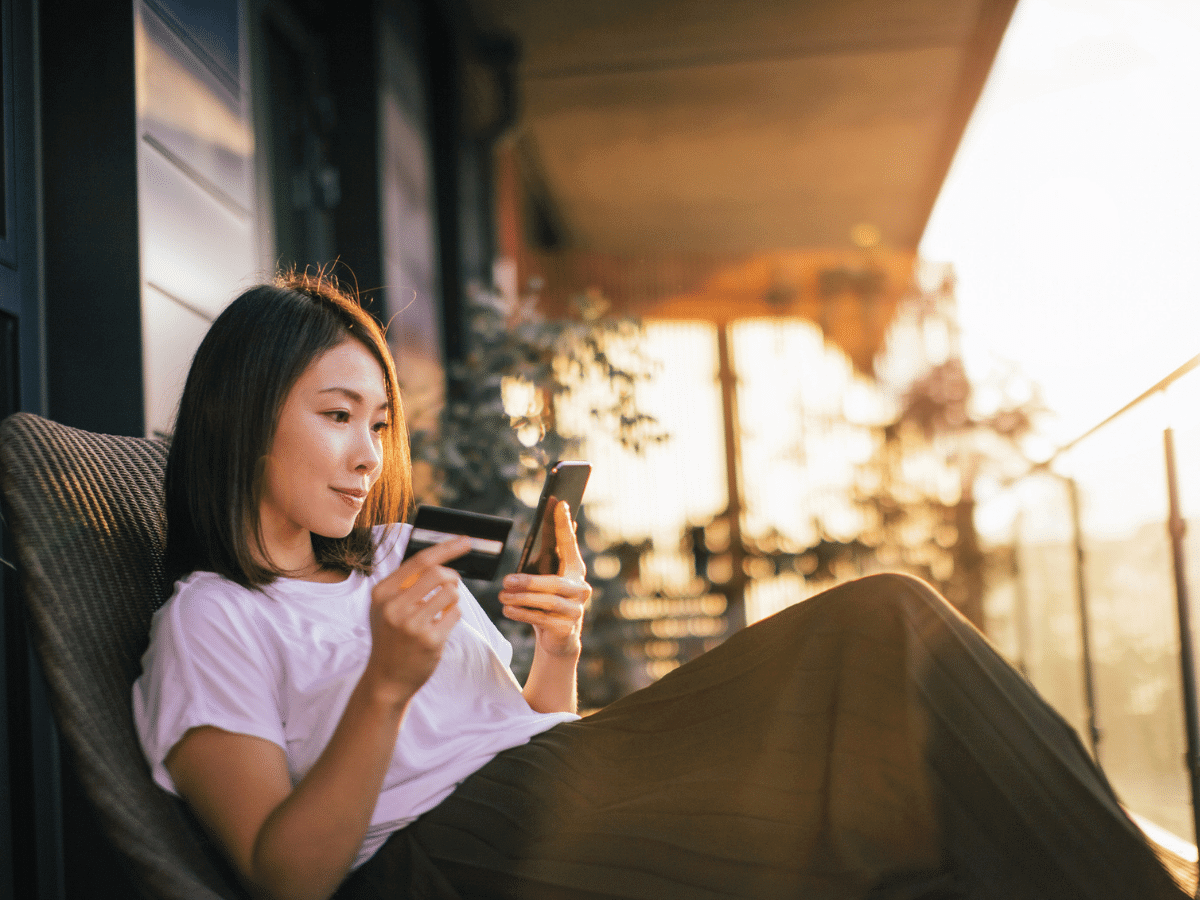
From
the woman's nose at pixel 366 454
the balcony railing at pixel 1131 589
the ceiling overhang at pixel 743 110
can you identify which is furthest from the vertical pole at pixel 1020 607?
the woman's nose at pixel 366 454

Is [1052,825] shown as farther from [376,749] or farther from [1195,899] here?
[376,749]

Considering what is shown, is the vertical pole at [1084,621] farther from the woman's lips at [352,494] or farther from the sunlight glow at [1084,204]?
the woman's lips at [352,494]

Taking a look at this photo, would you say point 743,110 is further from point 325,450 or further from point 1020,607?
point 325,450

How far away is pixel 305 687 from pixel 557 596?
35 centimetres

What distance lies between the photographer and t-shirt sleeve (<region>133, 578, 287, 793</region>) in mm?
952

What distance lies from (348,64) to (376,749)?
3.05 metres

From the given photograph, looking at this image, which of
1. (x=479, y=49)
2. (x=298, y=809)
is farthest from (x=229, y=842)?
(x=479, y=49)

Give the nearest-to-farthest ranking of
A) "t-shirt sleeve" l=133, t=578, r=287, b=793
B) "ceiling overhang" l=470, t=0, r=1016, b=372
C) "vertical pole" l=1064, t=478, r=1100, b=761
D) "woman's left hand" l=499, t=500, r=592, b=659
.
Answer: "t-shirt sleeve" l=133, t=578, r=287, b=793 < "woman's left hand" l=499, t=500, r=592, b=659 < "vertical pole" l=1064, t=478, r=1100, b=761 < "ceiling overhang" l=470, t=0, r=1016, b=372

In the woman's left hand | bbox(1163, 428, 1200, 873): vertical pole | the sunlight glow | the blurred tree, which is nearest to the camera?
the woman's left hand

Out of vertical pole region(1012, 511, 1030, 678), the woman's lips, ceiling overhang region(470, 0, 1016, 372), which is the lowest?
vertical pole region(1012, 511, 1030, 678)

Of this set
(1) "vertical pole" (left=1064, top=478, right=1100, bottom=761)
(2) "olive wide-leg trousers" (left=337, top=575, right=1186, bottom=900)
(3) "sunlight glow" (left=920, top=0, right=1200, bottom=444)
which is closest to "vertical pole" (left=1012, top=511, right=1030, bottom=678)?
(3) "sunlight glow" (left=920, top=0, right=1200, bottom=444)

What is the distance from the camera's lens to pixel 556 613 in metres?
1.29

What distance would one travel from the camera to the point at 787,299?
7148 millimetres

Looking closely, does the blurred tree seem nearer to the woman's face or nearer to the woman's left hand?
the woman's left hand
